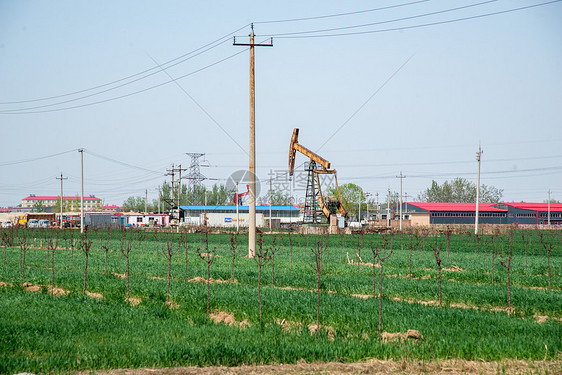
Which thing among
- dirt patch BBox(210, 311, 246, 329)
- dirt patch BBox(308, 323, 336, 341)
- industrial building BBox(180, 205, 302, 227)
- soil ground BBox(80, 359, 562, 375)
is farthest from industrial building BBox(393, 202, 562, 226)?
soil ground BBox(80, 359, 562, 375)

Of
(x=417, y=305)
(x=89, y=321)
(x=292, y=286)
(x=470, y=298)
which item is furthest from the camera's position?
(x=292, y=286)

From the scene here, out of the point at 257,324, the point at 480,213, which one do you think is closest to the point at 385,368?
the point at 257,324

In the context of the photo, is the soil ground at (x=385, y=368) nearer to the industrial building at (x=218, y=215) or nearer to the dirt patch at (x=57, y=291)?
A: the dirt patch at (x=57, y=291)

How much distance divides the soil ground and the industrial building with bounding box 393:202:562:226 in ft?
241

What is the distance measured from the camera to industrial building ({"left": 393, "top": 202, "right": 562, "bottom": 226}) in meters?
84.9

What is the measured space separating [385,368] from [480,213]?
287 feet

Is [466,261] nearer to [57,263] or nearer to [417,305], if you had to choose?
[417,305]

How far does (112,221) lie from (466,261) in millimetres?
69751

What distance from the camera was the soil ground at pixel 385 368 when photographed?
25.8 feet

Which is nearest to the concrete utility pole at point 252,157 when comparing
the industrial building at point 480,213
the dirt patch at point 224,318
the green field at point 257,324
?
the green field at point 257,324

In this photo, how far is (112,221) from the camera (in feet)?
277

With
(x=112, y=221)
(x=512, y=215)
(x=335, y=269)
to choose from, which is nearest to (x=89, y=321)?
(x=335, y=269)

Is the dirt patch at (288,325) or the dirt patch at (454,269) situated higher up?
the dirt patch at (288,325)

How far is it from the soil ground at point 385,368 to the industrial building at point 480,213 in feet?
241
